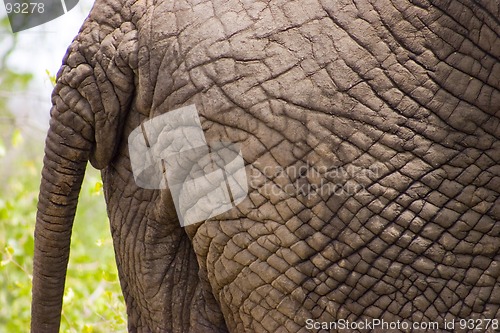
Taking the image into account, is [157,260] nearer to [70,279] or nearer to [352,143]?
[352,143]

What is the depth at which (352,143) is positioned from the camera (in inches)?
92.6

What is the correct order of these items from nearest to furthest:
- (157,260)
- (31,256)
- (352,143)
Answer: (352,143) < (157,260) < (31,256)

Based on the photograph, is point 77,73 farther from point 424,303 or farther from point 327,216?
point 424,303

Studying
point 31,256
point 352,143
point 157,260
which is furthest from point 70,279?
point 352,143

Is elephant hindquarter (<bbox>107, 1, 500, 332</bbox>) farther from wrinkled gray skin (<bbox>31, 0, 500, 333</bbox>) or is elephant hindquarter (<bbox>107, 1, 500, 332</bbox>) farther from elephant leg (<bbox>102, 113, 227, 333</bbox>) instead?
elephant leg (<bbox>102, 113, 227, 333</bbox>)

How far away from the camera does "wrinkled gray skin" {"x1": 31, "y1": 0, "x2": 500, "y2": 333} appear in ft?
7.74

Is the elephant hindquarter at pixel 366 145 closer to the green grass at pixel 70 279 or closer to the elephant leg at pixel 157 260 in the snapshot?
the elephant leg at pixel 157 260

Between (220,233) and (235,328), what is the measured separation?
0.33 metres

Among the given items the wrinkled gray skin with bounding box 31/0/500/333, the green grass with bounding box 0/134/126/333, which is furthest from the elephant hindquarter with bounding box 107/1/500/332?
the green grass with bounding box 0/134/126/333

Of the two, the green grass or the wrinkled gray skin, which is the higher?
the green grass

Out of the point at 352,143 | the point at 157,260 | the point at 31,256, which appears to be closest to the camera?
the point at 352,143

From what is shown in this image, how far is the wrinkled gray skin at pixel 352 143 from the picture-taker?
236 centimetres

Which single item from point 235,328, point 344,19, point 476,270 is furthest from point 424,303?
point 344,19

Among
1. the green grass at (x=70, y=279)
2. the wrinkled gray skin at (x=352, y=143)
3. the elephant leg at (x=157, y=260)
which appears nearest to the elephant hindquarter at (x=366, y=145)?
the wrinkled gray skin at (x=352, y=143)
